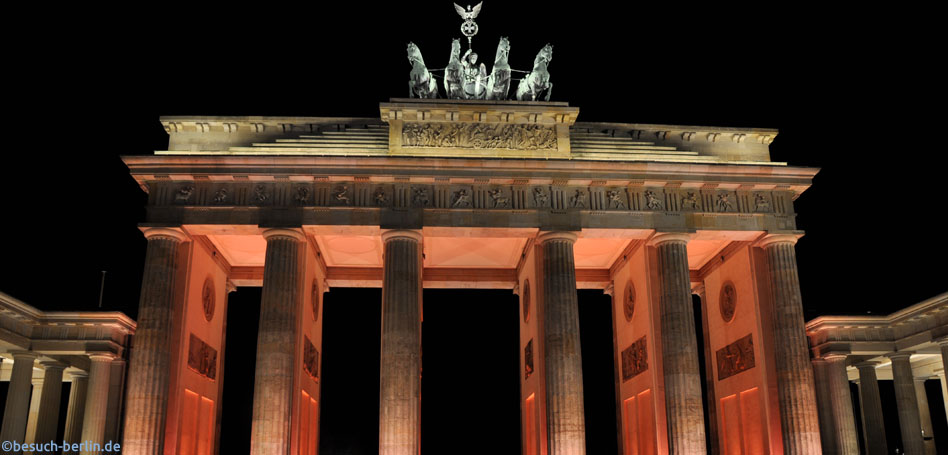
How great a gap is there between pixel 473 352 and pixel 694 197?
17.6m

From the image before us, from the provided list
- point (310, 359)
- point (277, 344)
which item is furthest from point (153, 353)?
point (310, 359)

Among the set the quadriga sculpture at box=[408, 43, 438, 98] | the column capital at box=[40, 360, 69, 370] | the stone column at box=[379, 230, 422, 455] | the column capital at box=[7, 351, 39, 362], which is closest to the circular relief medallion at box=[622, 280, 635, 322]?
the stone column at box=[379, 230, 422, 455]

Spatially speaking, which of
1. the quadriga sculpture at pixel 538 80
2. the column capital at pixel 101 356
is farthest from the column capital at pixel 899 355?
the column capital at pixel 101 356

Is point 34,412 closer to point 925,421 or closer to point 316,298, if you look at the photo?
point 316,298

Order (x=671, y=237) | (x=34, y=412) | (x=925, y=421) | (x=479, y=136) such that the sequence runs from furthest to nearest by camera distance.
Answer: (x=925, y=421) → (x=34, y=412) → (x=479, y=136) → (x=671, y=237)

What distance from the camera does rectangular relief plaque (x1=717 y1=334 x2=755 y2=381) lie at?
1214 inches

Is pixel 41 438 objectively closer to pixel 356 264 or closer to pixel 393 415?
pixel 356 264

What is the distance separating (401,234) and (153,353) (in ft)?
31.1

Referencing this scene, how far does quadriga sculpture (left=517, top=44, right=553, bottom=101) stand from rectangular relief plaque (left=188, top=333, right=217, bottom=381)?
1608cm

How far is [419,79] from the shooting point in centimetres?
3088

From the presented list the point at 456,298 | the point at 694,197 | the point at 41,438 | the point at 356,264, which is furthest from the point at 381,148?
the point at 41,438

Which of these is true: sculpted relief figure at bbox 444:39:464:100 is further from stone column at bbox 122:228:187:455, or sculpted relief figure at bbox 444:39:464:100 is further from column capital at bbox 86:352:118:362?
column capital at bbox 86:352:118:362

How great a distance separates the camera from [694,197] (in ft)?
98.0

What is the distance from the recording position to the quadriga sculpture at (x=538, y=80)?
30984 mm
